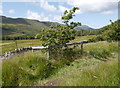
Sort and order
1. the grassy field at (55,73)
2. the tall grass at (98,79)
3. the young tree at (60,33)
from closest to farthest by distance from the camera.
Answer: the tall grass at (98,79) < the grassy field at (55,73) < the young tree at (60,33)

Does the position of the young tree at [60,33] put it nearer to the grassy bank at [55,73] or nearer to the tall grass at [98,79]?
the grassy bank at [55,73]

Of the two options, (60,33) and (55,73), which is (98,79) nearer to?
(55,73)

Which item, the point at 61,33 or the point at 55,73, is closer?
the point at 55,73

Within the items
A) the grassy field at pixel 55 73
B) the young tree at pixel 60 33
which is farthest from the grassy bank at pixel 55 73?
the young tree at pixel 60 33

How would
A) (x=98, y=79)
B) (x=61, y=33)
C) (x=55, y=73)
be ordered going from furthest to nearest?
(x=61, y=33) → (x=55, y=73) → (x=98, y=79)

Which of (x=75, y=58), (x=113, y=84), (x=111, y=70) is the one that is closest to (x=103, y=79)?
(x=113, y=84)

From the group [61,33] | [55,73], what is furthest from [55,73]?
[61,33]

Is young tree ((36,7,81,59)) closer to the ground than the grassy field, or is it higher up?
higher up

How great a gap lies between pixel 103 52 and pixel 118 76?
7.32 m

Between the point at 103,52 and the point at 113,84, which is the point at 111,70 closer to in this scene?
the point at 113,84

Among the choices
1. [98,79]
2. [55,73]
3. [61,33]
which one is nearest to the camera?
[98,79]

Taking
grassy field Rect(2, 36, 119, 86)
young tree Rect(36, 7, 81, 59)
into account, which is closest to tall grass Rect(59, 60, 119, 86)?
grassy field Rect(2, 36, 119, 86)

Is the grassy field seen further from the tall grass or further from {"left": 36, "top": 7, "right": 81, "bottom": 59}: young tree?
{"left": 36, "top": 7, "right": 81, "bottom": 59}: young tree

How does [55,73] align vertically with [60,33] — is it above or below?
below
